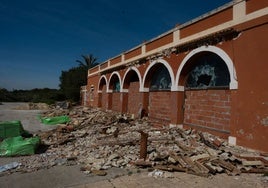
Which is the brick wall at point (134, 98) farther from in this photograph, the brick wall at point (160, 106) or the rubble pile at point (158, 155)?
the rubble pile at point (158, 155)

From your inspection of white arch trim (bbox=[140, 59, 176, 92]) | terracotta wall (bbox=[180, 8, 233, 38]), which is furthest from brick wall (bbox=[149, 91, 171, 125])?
terracotta wall (bbox=[180, 8, 233, 38])

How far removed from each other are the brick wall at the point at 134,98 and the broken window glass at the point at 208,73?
5206mm

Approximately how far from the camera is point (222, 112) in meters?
9.18

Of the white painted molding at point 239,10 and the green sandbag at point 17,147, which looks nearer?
the green sandbag at point 17,147

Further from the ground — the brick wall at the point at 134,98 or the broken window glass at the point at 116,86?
the broken window glass at the point at 116,86

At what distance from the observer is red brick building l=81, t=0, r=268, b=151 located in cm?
753

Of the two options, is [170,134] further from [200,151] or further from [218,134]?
[200,151]

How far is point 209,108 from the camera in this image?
9.88m

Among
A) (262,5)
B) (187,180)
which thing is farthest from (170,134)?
(262,5)

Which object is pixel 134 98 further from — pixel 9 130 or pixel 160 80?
pixel 9 130

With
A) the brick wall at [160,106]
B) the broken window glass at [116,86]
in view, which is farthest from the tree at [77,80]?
the brick wall at [160,106]

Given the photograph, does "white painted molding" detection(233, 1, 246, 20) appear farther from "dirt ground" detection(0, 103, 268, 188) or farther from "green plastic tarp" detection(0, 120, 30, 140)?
"green plastic tarp" detection(0, 120, 30, 140)

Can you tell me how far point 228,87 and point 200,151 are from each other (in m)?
2.98

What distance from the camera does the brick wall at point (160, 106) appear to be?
12.8m
